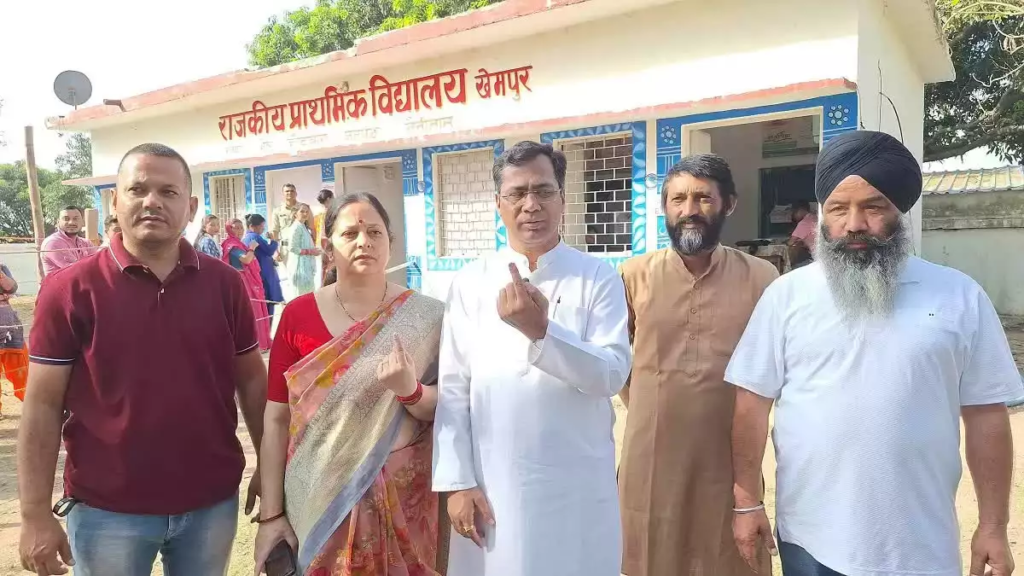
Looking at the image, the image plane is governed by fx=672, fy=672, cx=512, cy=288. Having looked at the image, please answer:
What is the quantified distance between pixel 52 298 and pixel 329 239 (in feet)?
2.32

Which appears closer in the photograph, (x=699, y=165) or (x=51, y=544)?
(x=51, y=544)

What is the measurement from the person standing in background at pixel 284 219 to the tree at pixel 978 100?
9.27 m

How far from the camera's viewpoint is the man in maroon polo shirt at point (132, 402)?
5.43ft

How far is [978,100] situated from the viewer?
437 inches

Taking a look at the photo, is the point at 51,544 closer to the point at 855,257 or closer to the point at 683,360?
the point at 683,360

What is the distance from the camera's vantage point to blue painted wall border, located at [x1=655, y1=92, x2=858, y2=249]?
17.5 ft

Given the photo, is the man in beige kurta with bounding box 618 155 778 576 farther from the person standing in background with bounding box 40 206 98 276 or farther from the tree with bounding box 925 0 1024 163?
the tree with bounding box 925 0 1024 163

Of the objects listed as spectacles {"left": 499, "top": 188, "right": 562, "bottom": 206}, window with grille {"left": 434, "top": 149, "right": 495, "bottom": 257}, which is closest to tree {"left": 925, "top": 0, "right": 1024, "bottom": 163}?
window with grille {"left": 434, "top": 149, "right": 495, "bottom": 257}

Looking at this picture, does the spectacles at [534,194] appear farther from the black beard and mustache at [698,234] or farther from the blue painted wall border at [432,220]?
the blue painted wall border at [432,220]

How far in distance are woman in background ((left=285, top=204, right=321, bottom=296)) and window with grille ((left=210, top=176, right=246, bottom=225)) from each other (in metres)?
2.40

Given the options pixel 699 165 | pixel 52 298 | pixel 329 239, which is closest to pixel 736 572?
pixel 699 165

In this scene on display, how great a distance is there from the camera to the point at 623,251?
6.87m

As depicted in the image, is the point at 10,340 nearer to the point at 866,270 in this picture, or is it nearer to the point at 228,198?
the point at 228,198

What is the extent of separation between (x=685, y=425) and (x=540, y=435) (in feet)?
2.48
